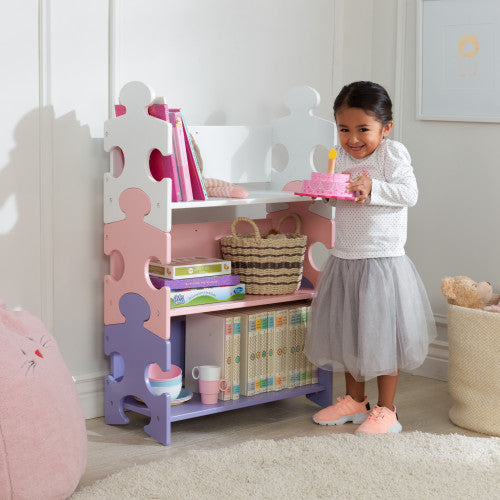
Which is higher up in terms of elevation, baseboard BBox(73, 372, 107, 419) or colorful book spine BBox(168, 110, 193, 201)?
colorful book spine BBox(168, 110, 193, 201)

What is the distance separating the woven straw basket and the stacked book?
64cm

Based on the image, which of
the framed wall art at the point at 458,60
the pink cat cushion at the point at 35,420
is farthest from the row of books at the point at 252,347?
the framed wall art at the point at 458,60

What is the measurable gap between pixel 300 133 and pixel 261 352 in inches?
28.1

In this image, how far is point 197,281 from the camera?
2361mm

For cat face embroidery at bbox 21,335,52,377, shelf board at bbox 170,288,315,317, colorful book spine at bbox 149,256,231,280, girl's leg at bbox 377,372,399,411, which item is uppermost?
colorful book spine at bbox 149,256,231,280

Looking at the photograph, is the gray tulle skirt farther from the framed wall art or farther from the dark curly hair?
the framed wall art

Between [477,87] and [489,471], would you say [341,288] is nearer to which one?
[489,471]

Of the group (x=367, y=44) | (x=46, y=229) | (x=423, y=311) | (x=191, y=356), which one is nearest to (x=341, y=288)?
(x=423, y=311)

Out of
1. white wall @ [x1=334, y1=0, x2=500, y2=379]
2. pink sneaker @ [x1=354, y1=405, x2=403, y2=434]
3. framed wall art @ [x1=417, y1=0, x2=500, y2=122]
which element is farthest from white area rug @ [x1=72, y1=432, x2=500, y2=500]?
framed wall art @ [x1=417, y1=0, x2=500, y2=122]

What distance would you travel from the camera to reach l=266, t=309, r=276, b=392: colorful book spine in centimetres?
249

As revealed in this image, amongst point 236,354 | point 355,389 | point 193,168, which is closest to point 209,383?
point 236,354

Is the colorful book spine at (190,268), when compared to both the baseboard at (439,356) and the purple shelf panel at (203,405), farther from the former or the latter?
the baseboard at (439,356)

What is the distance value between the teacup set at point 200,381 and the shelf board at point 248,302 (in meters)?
0.17

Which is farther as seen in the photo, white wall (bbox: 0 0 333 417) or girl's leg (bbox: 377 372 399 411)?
girl's leg (bbox: 377 372 399 411)
